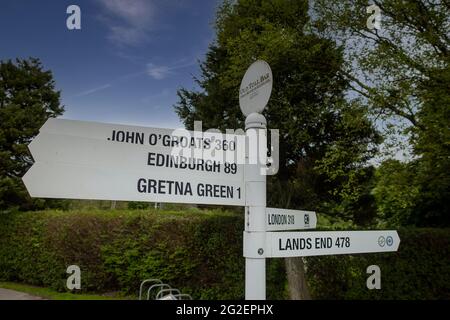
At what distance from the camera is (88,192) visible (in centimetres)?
194

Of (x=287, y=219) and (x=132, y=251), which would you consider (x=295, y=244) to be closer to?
(x=287, y=219)

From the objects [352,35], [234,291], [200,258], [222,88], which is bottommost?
[234,291]

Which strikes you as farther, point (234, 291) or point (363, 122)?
point (234, 291)

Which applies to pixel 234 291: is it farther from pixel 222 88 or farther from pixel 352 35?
pixel 352 35

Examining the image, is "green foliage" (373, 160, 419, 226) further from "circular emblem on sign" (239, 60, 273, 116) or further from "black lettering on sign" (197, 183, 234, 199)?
"black lettering on sign" (197, 183, 234, 199)

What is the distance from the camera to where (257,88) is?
8.22ft

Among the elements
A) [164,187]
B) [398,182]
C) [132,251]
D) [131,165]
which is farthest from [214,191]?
[132,251]

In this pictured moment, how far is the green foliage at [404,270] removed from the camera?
29.7 feet

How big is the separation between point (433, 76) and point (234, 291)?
7.89 metres

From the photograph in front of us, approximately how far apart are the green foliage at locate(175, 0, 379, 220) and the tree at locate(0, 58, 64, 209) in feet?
32.3

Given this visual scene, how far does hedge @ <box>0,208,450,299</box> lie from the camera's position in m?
9.29

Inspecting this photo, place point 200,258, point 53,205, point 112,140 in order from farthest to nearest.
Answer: point 53,205
point 200,258
point 112,140

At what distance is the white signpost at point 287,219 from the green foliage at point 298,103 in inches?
272
